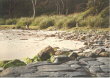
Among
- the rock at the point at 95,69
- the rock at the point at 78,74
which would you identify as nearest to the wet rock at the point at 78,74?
the rock at the point at 78,74

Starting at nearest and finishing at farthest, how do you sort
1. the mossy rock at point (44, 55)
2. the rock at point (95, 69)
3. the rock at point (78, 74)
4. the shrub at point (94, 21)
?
the rock at point (78, 74) → the rock at point (95, 69) → the mossy rock at point (44, 55) → the shrub at point (94, 21)

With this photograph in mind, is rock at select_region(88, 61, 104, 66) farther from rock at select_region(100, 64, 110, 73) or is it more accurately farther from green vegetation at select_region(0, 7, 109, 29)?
green vegetation at select_region(0, 7, 109, 29)

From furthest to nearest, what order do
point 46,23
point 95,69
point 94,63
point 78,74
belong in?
1. point 46,23
2. point 94,63
3. point 95,69
4. point 78,74

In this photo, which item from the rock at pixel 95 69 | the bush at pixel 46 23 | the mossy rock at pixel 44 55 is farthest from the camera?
the bush at pixel 46 23

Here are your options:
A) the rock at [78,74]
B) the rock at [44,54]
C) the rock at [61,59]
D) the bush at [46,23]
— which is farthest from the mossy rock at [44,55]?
the bush at [46,23]

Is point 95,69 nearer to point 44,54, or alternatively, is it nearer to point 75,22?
point 44,54

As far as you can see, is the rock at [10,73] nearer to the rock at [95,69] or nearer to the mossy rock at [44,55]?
the rock at [95,69]

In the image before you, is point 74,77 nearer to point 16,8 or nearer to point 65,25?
point 65,25

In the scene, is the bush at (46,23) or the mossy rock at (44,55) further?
the bush at (46,23)

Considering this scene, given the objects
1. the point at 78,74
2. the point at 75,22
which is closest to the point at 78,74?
the point at 78,74

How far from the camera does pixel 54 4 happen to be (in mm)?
22703

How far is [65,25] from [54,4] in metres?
10.5

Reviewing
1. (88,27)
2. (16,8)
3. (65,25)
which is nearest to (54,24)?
(65,25)

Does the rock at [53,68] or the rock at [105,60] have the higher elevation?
the rock at [53,68]
